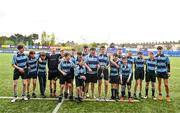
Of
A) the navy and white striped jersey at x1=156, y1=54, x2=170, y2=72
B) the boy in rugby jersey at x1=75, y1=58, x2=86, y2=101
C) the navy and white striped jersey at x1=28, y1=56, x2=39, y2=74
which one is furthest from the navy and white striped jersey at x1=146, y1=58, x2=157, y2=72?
the navy and white striped jersey at x1=28, y1=56, x2=39, y2=74

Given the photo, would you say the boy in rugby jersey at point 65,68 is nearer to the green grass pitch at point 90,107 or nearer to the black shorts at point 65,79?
the black shorts at point 65,79

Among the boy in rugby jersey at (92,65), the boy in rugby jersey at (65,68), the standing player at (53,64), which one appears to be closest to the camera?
the boy in rugby jersey at (65,68)

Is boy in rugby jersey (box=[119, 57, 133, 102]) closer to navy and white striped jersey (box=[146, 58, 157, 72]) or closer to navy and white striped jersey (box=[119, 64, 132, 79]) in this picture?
navy and white striped jersey (box=[119, 64, 132, 79])

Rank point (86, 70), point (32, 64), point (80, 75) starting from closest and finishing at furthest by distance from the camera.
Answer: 1. point (80, 75)
2. point (86, 70)
3. point (32, 64)

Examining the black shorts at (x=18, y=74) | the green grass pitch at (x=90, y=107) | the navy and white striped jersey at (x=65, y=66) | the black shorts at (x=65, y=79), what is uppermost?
the navy and white striped jersey at (x=65, y=66)

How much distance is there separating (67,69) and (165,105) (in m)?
3.60

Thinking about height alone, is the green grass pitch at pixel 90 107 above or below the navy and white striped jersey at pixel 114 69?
below

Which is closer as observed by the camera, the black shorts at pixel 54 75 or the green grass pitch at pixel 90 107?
the green grass pitch at pixel 90 107

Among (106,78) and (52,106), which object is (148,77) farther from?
(52,106)

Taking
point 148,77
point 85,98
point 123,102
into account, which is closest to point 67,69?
point 85,98

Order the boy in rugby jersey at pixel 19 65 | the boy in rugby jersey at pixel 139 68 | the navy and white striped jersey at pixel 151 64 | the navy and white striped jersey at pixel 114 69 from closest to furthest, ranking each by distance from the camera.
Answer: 1. the boy in rugby jersey at pixel 19 65
2. the navy and white striped jersey at pixel 114 69
3. the navy and white striped jersey at pixel 151 64
4. the boy in rugby jersey at pixel 139 68

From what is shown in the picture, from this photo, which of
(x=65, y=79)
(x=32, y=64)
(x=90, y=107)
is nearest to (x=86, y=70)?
(x=65, y=79)

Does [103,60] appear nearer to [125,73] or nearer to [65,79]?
[125,73]

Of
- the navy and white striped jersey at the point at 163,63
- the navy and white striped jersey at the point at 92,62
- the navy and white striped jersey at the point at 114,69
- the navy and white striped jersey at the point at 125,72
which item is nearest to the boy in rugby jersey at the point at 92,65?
the navy and white striped jersey at the point at 92,62
